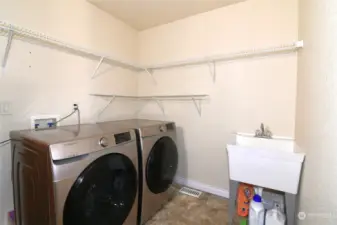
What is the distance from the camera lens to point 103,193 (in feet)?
3.70

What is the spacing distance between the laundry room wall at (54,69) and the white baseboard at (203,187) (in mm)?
1277

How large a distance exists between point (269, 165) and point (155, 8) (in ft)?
6.67

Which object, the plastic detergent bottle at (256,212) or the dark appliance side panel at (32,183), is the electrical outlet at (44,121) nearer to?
the dark appliance side panel at (32,183)

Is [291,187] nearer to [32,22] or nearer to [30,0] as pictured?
[32,22]

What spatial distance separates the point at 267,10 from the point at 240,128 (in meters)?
1.25

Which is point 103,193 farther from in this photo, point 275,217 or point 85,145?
point 275,217

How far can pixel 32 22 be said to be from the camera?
1438mm

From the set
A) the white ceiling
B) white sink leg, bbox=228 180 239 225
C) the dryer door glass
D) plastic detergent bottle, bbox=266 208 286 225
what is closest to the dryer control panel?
the dryer door glass

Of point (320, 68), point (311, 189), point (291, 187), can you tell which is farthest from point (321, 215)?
point (320, 68)

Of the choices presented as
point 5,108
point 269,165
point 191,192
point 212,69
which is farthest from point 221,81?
point 5,108

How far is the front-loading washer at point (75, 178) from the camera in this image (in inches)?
35.1

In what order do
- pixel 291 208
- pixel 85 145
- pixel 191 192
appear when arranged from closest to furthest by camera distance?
pixel 85 145 < pixel 291 208 < pixel 191 192

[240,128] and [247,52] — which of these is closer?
[247,52]

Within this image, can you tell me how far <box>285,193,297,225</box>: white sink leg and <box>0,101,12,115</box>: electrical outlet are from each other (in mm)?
2280
